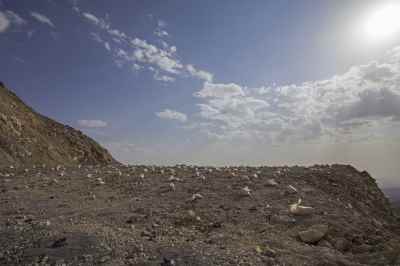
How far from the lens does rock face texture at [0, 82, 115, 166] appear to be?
81.3 ft

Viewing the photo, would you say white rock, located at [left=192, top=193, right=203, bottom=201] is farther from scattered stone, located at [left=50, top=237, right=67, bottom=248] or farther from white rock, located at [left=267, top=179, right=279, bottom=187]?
scattered stone, located at [left=50, top=237, right=67, bottom=248]

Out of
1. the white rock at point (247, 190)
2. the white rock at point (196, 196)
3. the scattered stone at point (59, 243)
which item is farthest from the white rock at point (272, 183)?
the scattered stone at point (59, 243)

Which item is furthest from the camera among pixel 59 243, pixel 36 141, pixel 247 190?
pixel 36 141

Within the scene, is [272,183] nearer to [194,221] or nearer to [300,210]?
[300,210]

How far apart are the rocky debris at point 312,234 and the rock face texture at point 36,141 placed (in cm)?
1799

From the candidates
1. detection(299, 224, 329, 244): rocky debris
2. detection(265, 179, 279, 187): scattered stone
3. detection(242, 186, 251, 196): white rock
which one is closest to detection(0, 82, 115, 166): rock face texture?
detection(242, 186, 251, 196): white rock

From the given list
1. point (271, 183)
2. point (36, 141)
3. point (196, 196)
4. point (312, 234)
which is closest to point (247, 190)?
point (271, 183)

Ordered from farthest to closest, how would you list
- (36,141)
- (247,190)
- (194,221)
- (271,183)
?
1. (36,141)
2. (271,183)
3. (247,190)
4. (194,221)

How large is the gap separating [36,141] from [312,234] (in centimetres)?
2667

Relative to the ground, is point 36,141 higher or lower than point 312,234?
higher

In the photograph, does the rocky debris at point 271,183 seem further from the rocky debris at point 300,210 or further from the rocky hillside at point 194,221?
the rocky debris at point 300,210

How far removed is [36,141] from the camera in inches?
1142

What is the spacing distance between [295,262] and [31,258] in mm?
4837

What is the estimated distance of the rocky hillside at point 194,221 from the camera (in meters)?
6.56
